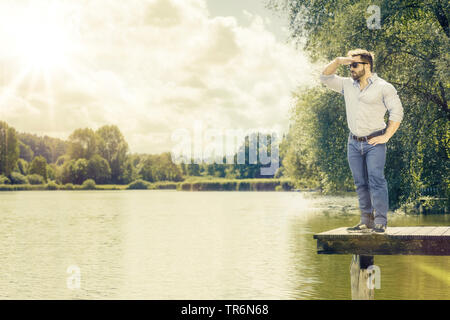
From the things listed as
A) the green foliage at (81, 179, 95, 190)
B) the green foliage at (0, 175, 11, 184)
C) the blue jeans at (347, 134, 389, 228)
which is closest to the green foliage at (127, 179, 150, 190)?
the green foliage at (81, 179, 95, 190)

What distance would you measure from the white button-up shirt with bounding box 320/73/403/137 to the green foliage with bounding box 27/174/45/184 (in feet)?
420

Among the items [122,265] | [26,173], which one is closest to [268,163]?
[26,173]

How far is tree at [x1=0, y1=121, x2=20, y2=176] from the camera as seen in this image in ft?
394

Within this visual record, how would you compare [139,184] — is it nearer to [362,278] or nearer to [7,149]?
[7,149]

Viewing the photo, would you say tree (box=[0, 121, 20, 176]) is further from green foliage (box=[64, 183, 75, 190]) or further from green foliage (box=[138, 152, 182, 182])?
green foliage (box=[138, 152, 182, 182])

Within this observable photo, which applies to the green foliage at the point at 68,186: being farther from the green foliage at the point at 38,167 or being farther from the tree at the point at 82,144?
the tree at the point at 82,144

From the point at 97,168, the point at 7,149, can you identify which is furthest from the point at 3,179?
the point at 97,168

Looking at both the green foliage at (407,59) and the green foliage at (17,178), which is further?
the green foliage at (17,178)

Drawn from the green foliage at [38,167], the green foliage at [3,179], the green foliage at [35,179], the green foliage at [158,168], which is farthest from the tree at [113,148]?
the green foliage at [3,179]

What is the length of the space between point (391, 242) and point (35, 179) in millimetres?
128670

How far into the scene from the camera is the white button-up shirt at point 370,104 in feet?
25.8

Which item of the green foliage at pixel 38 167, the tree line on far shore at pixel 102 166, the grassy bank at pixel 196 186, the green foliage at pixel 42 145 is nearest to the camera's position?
the grassy bank at pixel 196 186
